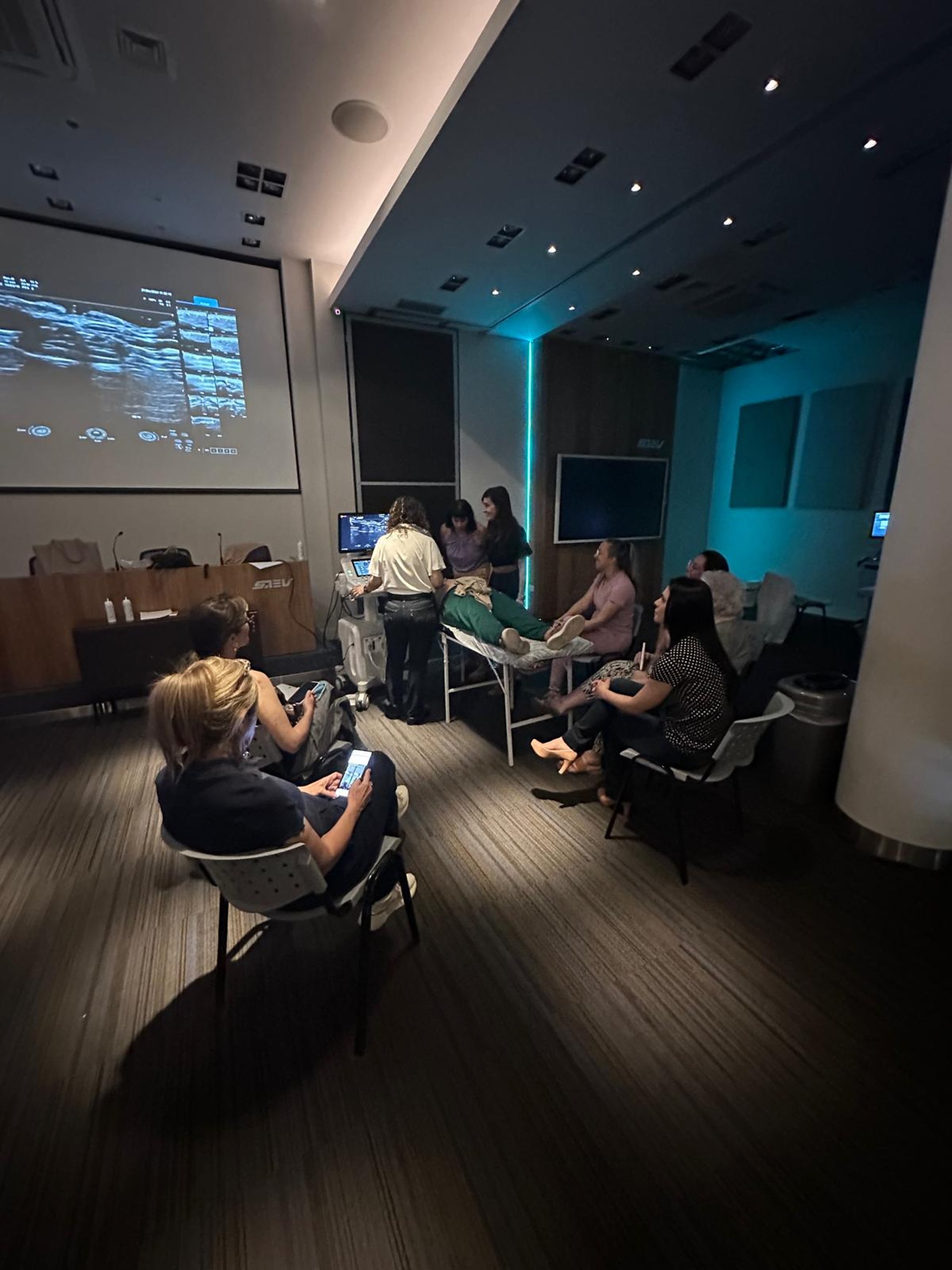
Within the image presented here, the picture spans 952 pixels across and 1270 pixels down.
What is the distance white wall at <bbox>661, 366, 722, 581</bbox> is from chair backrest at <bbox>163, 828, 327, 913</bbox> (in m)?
7.31

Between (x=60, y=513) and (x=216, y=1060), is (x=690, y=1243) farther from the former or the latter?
(x=60, y=513)

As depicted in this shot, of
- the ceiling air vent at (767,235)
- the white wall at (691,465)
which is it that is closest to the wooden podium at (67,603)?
the ceiling air vent at (767,235)

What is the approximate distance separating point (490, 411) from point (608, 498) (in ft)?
6.71

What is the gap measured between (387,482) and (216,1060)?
4754 mm

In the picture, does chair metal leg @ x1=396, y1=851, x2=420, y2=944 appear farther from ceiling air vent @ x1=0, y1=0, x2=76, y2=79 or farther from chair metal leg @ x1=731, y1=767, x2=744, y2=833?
ceiling air vent @ x1=0, y1=0, x2=76, y2=79

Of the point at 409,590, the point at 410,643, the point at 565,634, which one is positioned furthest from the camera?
the point at 410,643

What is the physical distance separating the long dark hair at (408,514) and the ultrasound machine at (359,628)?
0.52 meters

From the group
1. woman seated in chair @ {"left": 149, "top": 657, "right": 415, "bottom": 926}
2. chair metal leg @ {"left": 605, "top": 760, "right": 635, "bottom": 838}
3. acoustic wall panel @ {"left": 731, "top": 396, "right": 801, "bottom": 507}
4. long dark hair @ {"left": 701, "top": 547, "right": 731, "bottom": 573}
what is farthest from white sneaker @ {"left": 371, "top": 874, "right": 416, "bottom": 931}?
acoustic wall panel @ {"left": 731, "top": 396, "right": 801, "bottom": 507}

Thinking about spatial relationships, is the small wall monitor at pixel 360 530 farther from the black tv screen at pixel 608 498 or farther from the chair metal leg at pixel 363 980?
the chair metal leg at pixel 363 980

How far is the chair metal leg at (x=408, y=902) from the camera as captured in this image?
1.70 meters

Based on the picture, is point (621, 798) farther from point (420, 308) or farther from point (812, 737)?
point (420, 308)

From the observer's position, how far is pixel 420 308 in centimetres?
466

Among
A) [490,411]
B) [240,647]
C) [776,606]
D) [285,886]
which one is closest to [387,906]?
[285,886]

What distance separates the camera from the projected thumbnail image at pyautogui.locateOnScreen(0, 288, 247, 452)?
405 centimetres
